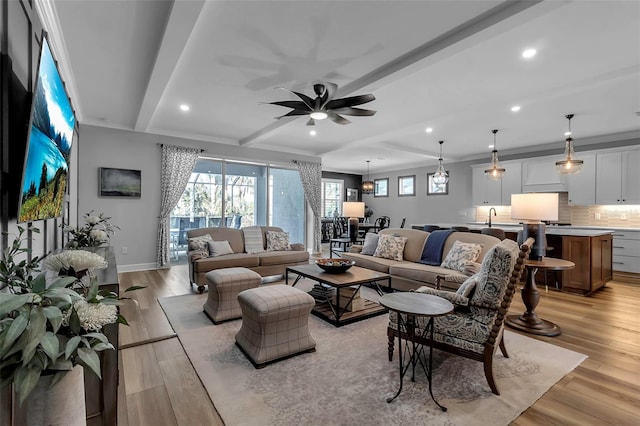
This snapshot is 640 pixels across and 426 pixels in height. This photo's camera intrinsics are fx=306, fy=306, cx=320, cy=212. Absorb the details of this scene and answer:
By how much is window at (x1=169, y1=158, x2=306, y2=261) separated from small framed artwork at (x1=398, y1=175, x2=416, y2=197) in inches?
159

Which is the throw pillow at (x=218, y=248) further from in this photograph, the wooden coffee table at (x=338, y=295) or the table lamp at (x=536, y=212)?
the table lamp at (x=536, y=212)

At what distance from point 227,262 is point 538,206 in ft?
13.2

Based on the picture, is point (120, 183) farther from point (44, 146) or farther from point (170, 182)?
point (44, 146)

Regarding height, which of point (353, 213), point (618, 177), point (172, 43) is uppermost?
point (172, 43)

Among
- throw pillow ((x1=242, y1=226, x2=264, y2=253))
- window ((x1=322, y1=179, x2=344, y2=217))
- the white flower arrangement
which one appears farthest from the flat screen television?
window ((x1=322, y1=179, x2=344, y2=217))

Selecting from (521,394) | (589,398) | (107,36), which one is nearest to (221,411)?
(521,394)

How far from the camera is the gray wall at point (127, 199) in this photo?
5383 millimetres

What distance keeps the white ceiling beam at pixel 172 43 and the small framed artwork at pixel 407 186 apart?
8.04 meters

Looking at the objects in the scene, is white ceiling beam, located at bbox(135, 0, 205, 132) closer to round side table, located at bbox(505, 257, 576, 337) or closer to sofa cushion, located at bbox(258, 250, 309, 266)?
sofa cushion, located at bbox(258, 250, 309, 266)

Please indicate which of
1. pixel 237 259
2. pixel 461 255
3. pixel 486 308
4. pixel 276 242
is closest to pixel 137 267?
pixel 237 259

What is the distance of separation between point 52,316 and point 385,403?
189cm

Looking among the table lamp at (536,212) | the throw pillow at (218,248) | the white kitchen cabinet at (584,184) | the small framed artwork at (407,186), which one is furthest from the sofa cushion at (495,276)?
the small framed artwork at (407,186)

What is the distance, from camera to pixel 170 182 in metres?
6.09

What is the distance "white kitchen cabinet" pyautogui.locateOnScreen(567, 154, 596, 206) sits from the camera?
632cm
